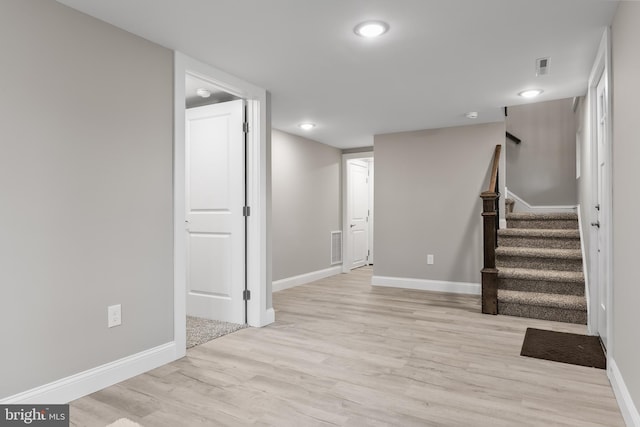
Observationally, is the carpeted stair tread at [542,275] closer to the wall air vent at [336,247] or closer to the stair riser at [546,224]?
the stair riser at [546,224]

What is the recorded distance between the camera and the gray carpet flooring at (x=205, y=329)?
10.1ft

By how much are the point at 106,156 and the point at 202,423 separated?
1582 millimetres

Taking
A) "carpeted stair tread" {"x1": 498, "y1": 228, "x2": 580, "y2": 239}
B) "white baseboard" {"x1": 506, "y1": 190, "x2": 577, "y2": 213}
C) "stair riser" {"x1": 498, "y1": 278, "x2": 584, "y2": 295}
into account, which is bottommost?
"stair riser" {"x1": 498, "y1": 278, "x2": 584, "y2": 295}

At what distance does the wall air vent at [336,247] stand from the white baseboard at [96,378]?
394 centimetres

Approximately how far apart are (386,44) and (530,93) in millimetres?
1861

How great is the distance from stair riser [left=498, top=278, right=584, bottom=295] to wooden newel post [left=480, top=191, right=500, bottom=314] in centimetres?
39

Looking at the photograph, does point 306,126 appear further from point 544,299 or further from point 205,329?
point 544,299

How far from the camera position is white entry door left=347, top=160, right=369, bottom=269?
6938 millimetres

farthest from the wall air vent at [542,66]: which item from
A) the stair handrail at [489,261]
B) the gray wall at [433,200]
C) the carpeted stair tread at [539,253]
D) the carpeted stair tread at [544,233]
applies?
the carpeted stair tread at [544,233]

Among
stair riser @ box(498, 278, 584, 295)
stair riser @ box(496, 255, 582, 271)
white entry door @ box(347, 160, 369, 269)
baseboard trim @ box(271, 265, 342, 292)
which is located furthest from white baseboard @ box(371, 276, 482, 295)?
white entry door @ box(347, 160, 369, 269)

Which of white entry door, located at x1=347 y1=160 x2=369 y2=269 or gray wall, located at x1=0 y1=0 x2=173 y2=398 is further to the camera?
white entry door, located at x1=347 y1=160 x2=369 y2=269

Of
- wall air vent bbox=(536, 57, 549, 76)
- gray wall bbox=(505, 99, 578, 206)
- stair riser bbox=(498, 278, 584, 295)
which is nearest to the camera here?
wall air vent bbox=(536, 57, 549, 76)

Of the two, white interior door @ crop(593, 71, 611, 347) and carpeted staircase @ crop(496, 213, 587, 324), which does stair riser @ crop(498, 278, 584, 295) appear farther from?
white interior door @ crop(593, 71, 611, 347)

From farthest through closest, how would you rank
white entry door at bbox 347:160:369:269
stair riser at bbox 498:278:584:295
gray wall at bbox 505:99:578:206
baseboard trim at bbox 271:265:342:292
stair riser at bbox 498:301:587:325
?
1. white entry door at bbox 347:160:369:269
2. gray wall at bbox 505:99:578:206
3. baseboard trim at bbox 271:265:342:292
4. stair riser at bbox 498:278:584:295
5. stair riser at bbox 498:301:587:325
